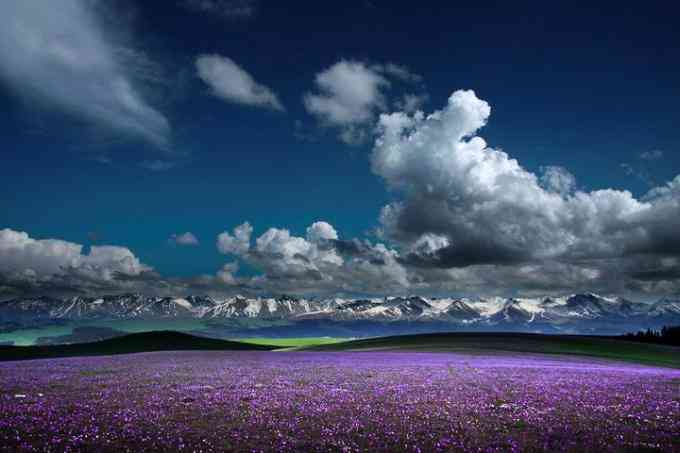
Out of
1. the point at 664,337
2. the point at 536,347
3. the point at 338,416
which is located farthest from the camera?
the point at 664,337

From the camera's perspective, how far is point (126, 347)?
10106 centimetres

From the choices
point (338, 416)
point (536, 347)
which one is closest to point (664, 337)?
point (536, 347)

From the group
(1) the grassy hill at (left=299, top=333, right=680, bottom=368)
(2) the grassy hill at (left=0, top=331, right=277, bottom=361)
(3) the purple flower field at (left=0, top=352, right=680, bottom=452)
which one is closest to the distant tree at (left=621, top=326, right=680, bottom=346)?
(1) the grassy hill at (left=299, top=333, right=680, bottom=368)

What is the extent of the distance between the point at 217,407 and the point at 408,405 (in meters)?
7.62

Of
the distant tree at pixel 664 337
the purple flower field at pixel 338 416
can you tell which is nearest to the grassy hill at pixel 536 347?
the purple flower field at pixel 338 416

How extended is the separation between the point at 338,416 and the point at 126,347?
3916 inches

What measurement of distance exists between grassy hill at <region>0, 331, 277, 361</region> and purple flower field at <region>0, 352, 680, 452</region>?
67.2 meters

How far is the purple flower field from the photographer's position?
42.2ft

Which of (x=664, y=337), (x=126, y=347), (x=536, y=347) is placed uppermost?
(x=536, y=347)

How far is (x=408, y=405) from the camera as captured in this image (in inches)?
724

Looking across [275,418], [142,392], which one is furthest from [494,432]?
[142,392]

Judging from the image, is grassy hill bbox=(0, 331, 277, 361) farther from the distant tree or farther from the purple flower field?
the distant tree

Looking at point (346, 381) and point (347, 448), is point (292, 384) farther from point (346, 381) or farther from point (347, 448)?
point (347, 448)

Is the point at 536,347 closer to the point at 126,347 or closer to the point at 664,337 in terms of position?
the point at 126,347
